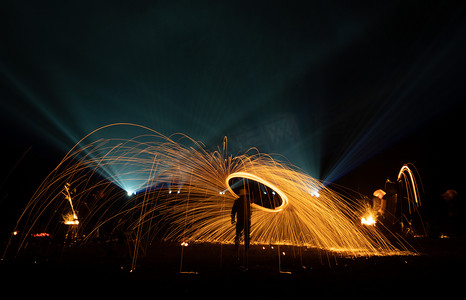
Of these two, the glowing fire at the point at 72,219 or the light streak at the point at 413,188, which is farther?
the light streak at the point at 413,188

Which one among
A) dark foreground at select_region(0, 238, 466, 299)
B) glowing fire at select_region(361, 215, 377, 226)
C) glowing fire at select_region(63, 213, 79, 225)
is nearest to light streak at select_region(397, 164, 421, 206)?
glowing fire at select_region(361, 215, 377, 226)

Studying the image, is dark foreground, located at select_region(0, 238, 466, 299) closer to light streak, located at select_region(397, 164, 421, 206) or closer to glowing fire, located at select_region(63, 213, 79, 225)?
glowing fire, located at select_region(63, 213, 79, 225)

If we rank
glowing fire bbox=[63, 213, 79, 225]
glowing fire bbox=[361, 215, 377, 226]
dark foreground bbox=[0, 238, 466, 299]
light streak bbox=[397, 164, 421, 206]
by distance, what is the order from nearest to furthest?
1. dark foreground bbox=[0, 238, 466, 299]
2. glowing fire bbox=[63, 213, 79, 225]
3. light streak bbox=[397, 164, 421, 206]
4. glowing fire bbox=[361, 215, 377, 226]

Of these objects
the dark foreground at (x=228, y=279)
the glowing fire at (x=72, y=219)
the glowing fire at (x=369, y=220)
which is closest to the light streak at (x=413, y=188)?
the glowing fire at (x=369, y=220)

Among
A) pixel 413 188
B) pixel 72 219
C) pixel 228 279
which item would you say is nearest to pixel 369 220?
pixel 413 188

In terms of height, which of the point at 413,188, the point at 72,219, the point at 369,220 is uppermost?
the point at 413,188

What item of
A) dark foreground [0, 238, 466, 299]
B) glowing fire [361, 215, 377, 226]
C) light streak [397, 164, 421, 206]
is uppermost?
light streak [397, 164, 421, 206]

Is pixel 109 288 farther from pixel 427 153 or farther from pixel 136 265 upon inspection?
pixel 427 153

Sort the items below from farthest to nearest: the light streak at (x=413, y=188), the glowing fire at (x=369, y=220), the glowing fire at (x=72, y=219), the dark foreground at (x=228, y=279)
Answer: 1. the glowing fire at (x=369, y=220)
2. the light streak at (x=413, y=188)
3. the glowing fire at (x=72, y=219)
4. the dark foreground at (x=228, y=279)

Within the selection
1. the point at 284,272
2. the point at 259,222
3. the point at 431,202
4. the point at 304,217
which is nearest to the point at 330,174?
the point at 431,202

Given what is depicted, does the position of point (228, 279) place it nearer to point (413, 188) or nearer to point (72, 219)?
point (72, 219)

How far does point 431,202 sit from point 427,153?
5.83 m

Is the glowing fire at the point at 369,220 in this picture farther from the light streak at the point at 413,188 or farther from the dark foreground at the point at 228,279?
the dark foreground at the point at 228,279

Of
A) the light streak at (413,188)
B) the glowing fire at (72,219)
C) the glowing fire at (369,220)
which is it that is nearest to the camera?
the glowing fire at (72,219)
